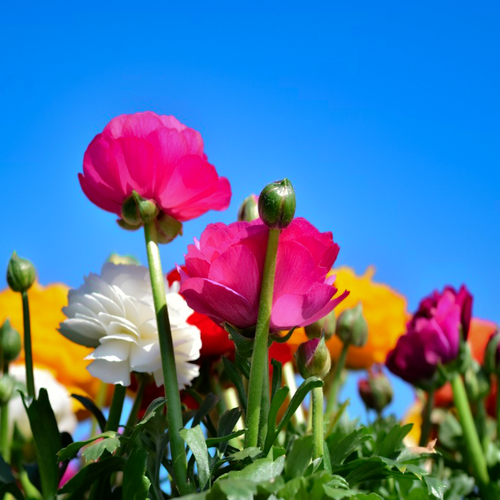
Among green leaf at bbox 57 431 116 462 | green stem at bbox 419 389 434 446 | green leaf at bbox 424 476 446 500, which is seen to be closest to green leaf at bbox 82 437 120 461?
green leaf at bbox 57 431 116 462

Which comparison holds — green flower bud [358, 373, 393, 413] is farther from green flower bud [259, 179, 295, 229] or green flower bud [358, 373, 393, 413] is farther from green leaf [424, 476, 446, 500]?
green flower bud [259, 179, 295, 229]

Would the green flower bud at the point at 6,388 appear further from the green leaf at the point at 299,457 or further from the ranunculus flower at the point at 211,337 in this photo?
the green leaf at the point at 299,457

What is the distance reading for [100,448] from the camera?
474 millimetres

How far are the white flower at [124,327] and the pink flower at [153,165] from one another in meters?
0.09

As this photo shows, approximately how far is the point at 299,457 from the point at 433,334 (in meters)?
0.40

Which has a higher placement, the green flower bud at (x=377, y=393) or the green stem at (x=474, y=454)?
the green flower bud at (x=377, y=393)

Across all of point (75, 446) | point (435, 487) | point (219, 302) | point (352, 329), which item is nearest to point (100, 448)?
point (75, 446)

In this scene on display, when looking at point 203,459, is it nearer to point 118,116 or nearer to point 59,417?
point 118,116

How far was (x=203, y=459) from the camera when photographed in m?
0.46

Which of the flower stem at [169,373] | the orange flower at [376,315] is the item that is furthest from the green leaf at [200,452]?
the orange flower at [376,315]

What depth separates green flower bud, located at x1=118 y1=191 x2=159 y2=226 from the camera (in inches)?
21.3

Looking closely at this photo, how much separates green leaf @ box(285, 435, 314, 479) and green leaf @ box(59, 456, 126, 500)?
6.0 inches

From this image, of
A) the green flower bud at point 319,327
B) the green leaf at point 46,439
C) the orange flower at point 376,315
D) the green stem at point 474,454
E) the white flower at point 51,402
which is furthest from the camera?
the orange flower at point 376,315

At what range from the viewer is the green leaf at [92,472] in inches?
20.9
